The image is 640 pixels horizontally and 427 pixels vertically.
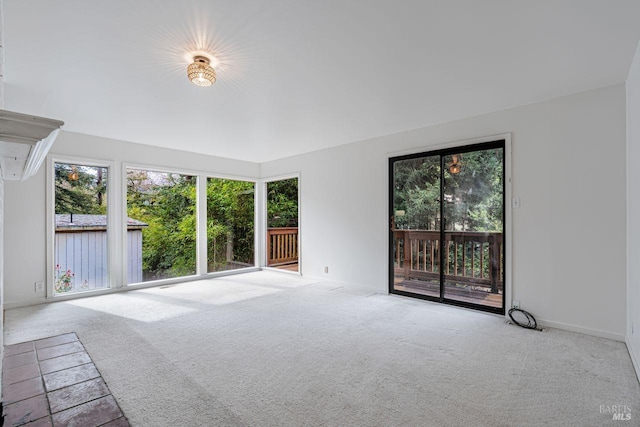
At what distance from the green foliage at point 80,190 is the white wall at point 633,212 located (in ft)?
20.6

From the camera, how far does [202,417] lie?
1.80 meters

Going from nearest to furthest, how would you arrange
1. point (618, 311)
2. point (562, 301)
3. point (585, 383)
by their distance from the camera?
point (585, 383) < point (618, 311) < point (562, 301)

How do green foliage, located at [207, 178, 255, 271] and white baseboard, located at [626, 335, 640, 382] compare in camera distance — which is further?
green foliage, located at [207, 178, 255, 271]

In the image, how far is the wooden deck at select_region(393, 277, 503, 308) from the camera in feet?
12.2

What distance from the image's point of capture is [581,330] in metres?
3.05

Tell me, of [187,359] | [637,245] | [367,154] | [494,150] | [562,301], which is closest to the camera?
[637,245]

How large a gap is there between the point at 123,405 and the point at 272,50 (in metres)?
2.63

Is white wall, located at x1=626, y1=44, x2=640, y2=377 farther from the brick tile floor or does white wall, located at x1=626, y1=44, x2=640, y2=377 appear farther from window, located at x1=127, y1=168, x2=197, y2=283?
window, located at x1=127, y1=168, x2=197, y2=283

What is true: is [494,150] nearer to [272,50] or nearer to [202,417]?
[272,50]

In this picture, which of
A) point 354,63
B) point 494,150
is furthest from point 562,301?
point 354,63

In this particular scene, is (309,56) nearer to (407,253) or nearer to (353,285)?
(407,253)

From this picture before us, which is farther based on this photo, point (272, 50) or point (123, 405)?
point (272, 50)

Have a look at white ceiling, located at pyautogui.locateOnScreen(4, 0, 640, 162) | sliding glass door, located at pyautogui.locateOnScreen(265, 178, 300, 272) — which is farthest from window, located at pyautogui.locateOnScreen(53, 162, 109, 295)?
sliding glass door, located at pyautogui.locateOnScreen(265, 178, 300, 272)

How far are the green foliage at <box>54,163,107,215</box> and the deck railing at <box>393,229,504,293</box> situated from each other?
4.55 meters
